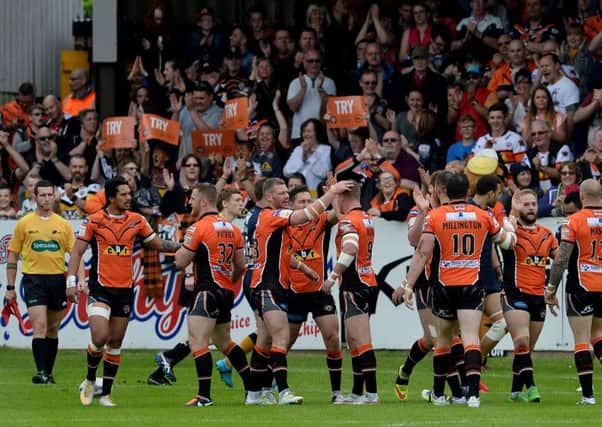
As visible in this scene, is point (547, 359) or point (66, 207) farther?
point (66, 207)

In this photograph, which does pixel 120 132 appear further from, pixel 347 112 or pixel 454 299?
pixel 454 299

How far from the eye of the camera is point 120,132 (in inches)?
907

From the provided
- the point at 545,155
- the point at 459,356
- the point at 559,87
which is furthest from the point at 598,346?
the point at 559,87

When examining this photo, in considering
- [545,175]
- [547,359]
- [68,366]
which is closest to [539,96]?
[545,175]

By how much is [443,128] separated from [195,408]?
9974 millimetres

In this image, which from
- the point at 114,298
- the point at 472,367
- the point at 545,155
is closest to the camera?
the point at 472,367

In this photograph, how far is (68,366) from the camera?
67.5ft

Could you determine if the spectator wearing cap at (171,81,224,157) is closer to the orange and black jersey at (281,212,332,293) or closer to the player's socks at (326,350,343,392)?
the orange and black jersey at (281,212,332,293)

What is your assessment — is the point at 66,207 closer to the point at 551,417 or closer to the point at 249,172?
the point at 249,172

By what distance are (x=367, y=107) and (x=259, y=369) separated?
8576 mm

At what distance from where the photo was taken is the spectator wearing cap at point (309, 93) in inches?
946

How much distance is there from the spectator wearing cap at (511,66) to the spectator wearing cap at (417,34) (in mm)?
1819

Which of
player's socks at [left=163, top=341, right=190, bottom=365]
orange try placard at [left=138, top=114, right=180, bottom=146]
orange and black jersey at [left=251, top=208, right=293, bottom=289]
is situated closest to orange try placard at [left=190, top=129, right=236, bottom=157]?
orange try placard at [left=138, top=114, right=180, bottom=146]

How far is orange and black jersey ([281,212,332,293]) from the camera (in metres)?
15.7
